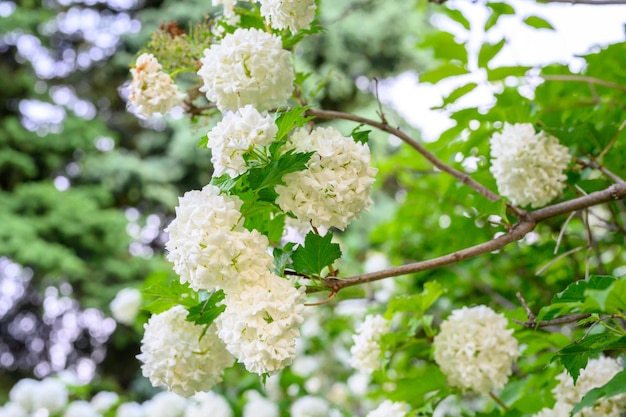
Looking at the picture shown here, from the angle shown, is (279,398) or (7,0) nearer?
(279,398)

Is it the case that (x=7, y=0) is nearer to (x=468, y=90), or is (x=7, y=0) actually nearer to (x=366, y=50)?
(x=366, y=50)

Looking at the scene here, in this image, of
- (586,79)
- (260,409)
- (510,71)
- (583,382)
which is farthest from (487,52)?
(260,409)

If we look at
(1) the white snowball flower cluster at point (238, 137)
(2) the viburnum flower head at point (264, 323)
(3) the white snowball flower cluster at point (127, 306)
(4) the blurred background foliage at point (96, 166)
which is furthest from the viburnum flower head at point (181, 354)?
(4) the blurred background foliage at point (96, 166)

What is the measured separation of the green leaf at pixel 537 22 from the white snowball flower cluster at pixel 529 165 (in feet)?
0.97

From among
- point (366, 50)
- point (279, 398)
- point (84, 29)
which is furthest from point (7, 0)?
point (279, 398)

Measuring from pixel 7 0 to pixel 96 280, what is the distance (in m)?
2.65

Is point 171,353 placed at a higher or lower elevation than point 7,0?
higher

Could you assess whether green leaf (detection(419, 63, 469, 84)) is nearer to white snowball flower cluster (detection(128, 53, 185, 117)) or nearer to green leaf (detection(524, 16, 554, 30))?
green leaf (detection(524, 16, 554, 30))

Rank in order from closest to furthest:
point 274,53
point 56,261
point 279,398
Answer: point 274,53 → point 279,398 → point 56,261

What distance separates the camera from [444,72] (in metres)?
1.37

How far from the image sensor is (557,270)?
1683 mm

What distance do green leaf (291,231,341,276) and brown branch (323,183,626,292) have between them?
0.11ft

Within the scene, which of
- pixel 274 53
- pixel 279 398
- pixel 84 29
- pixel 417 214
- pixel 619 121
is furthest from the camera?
pixel 84 29

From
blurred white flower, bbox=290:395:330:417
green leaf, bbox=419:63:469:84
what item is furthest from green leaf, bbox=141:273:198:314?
blurred white flower, bbox=290:395:330:417
